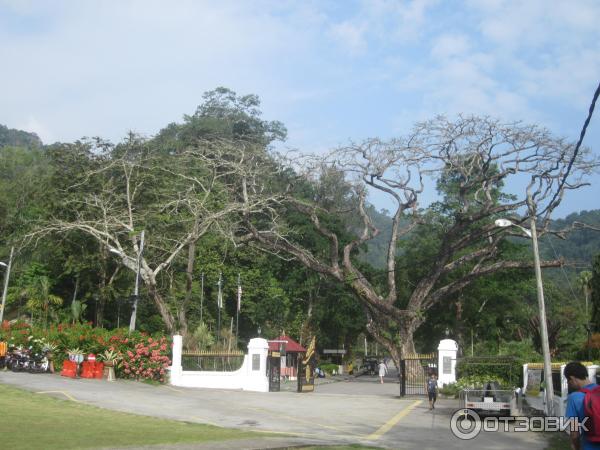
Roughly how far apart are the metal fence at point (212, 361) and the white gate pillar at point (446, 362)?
8.81m

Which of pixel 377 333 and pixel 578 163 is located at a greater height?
pixel 578 163

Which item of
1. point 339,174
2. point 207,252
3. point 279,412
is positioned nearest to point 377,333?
point 339,174

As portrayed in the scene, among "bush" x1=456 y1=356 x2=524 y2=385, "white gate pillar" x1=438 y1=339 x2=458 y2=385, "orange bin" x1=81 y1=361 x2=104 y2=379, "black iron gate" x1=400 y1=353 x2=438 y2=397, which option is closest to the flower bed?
"orange bin" x1=81 y1=361 x2=104 y2=379

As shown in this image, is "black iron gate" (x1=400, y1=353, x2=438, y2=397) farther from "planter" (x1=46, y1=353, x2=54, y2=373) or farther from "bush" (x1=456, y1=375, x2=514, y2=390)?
"planter" (x1=46, y1=353, x2=54, y2=373)

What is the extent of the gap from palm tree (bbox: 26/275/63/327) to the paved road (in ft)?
53.2

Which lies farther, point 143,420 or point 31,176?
point 31,176

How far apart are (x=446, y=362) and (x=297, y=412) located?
1131 cm

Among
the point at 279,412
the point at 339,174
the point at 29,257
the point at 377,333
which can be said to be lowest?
the point at 279,412

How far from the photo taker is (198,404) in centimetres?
2150

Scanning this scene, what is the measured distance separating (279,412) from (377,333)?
56.1 ft

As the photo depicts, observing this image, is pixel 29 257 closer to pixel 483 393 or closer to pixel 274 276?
pixel 274 276

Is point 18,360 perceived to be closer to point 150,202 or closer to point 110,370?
point 110,370

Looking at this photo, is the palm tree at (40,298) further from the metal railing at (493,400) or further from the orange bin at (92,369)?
the metal railing at (493,400)

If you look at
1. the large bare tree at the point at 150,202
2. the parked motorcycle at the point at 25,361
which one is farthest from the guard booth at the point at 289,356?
the parked motorcycle at the point at 25,361
